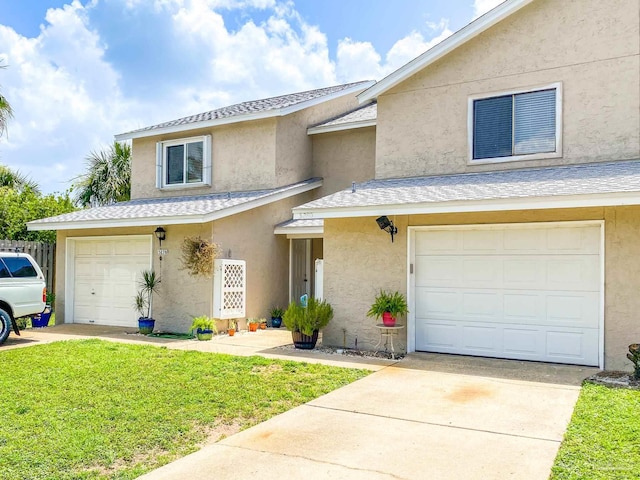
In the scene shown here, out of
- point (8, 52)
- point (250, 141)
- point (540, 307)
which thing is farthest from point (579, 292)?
point (8, 52)

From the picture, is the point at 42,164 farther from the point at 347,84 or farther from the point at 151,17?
the point at 347,84

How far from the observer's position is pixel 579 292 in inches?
383

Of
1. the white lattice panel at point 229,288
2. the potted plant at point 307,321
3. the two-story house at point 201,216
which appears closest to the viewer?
the potted plant at point 307,321

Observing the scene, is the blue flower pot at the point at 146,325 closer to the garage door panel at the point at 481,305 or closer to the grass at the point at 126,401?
the grass at the point at 126,401

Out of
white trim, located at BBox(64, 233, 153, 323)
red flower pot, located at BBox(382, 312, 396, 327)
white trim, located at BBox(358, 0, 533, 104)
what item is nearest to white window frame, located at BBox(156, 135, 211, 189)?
white trim, located at BBox(64, 233, 153, 323)

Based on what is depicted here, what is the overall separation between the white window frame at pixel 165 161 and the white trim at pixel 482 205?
590 centimetres

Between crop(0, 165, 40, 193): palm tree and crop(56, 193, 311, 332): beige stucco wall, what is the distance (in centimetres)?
1142

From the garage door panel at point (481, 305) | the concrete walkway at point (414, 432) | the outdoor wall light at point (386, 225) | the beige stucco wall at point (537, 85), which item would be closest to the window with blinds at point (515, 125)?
the beige stucco wall at point (537, 85)

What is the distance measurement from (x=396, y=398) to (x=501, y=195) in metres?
4.04

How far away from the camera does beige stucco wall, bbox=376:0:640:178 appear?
33.7ft

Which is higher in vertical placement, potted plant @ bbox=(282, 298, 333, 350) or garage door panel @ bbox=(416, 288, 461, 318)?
garage door panel @ bbox=(416, 288, 461, 318)

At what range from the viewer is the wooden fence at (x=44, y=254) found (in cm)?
1605

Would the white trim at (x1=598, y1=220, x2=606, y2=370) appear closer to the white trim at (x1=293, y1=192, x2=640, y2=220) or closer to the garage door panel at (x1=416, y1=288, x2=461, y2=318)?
the white trim at (x1=293, y1=192, x2=640, y2=220)

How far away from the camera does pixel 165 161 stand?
1736cm
